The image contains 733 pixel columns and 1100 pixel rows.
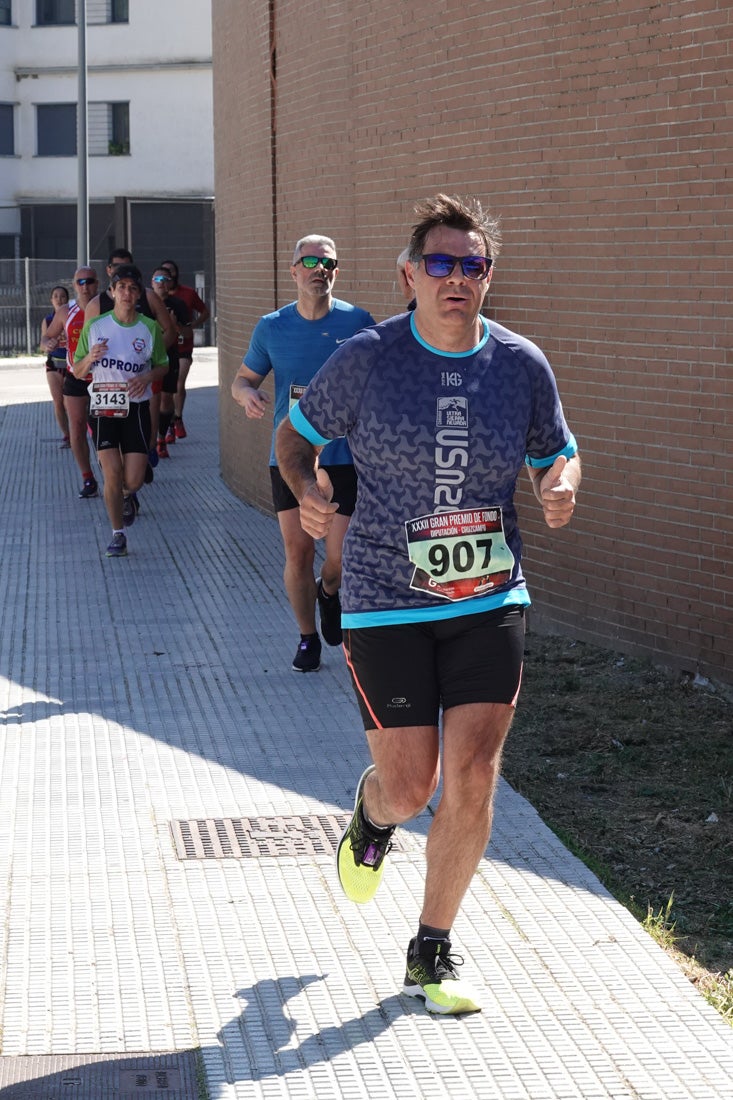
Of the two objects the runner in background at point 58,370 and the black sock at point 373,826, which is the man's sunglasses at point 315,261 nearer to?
the black sock at point 373,826

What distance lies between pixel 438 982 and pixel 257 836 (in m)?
1.50

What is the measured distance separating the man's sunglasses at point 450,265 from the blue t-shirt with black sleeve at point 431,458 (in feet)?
0.62

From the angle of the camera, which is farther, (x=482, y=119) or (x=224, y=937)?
(x=482, y=119)

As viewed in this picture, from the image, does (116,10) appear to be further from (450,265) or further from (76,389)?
(450,265)

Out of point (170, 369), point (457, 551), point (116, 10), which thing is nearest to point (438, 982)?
point (457, 551)

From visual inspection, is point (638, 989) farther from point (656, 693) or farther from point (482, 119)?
point (482, 119)

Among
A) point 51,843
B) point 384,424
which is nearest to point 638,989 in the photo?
point 384,424

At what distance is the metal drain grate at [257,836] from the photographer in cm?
562

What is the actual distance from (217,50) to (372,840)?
40.3 feet

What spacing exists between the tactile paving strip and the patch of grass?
0.81m

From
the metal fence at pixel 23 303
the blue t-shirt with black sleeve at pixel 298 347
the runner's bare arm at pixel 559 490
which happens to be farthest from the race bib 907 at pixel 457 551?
the metal fence at pixel 23 303

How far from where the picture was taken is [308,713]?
7.45 meters

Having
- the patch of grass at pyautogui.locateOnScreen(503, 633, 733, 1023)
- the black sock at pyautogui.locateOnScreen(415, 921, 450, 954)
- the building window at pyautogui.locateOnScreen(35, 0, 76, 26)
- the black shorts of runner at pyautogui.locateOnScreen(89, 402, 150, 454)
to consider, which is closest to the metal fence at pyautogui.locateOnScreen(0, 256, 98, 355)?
the building window at pyautogui.locateOnScreen(35, 0, 76, 26)

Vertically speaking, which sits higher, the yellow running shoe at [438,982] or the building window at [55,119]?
the building window at [55,119]
